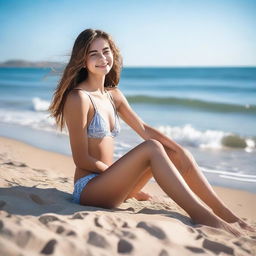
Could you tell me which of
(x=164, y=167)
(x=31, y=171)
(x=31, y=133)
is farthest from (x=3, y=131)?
(x=164, y=167)

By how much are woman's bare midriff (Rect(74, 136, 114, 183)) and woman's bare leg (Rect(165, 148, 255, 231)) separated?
56cm

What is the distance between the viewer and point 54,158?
245 inches

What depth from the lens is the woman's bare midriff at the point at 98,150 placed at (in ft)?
11.3

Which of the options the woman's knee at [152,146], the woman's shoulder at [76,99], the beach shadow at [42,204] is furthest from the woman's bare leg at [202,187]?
the woman's shoulder at [76,99]

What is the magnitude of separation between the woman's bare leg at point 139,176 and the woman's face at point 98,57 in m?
0.88

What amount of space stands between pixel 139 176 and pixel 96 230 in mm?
743

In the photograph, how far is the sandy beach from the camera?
92.9 inches

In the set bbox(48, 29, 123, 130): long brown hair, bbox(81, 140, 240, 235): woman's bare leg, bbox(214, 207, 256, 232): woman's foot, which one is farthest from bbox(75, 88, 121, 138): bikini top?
bbox(214, 207, 256, 232): woman's foot

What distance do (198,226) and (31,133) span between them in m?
6.25

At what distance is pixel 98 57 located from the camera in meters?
3.58

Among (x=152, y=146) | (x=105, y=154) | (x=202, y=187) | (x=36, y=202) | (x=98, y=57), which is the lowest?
(x=36, y=202)

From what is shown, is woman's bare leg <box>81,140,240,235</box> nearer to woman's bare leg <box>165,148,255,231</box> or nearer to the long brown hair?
woman's bare leg <box>165,148,255,231</box>

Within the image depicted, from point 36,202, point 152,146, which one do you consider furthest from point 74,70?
point 36,202

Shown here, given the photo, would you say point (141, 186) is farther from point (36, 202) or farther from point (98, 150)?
point (36, 202)
